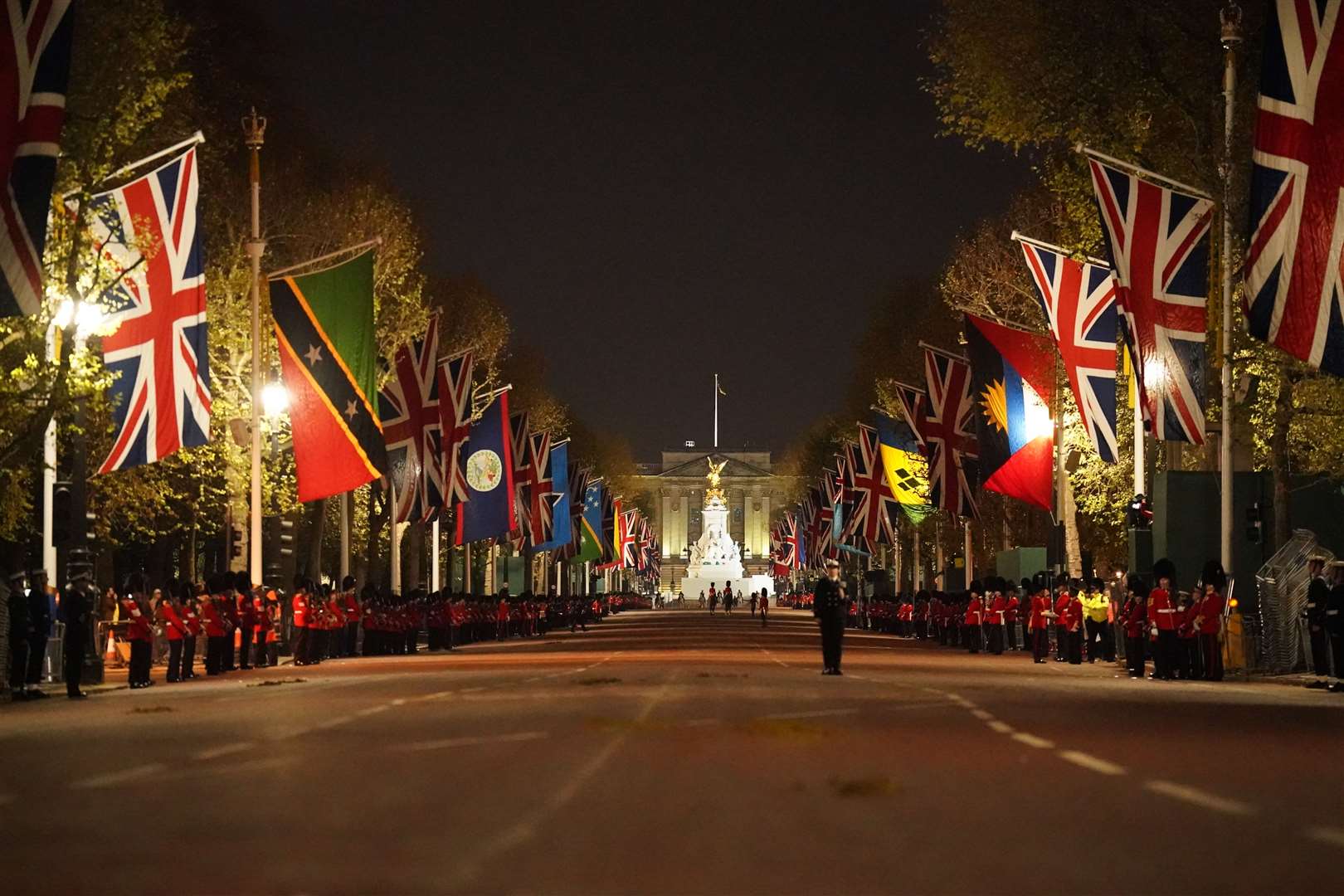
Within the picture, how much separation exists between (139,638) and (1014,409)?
1915 centimetres

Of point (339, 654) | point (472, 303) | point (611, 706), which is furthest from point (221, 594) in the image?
point (472, 303)

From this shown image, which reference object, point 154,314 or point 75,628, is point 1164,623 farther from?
point 75,628

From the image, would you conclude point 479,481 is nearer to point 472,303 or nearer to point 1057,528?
point 1057,528

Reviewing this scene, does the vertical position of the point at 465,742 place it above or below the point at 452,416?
below

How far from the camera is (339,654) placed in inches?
1889

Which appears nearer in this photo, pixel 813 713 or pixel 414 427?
pixel 813 713

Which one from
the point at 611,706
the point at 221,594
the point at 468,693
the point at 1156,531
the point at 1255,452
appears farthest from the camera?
the point at 1255,452

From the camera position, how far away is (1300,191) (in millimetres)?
22875

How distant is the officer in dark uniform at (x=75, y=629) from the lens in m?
28.6

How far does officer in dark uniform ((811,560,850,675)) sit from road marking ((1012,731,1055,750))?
1441 centimetres

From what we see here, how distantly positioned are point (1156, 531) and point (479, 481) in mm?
20246

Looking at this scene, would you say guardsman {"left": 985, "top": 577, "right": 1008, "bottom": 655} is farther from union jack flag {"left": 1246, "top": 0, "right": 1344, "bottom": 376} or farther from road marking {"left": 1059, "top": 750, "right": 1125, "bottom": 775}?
road marking {"left": 1059, "top": 750, "right": 1125, "bottom": 775}

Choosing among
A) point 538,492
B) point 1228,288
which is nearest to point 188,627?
point 1228,288

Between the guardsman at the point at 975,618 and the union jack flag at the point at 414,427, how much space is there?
13576 millimetres
